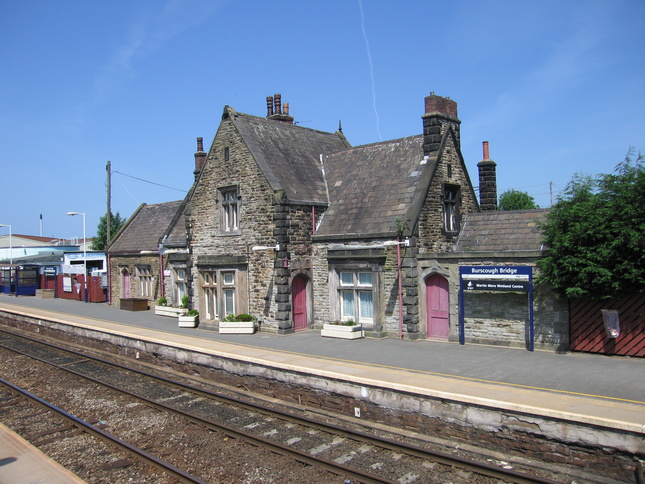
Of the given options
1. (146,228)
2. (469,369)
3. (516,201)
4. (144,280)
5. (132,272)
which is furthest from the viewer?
(516,201)

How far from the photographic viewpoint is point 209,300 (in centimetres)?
2283

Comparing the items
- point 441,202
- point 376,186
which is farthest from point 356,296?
point 441,202

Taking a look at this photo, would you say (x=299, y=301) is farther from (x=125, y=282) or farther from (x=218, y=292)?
(x=125, y=282)

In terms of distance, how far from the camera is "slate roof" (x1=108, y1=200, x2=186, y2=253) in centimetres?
3231

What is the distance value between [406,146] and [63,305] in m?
25.4

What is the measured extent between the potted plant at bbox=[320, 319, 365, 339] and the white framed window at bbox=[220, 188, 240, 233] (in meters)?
5.80

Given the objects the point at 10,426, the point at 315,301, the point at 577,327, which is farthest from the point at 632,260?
the point at 10,426

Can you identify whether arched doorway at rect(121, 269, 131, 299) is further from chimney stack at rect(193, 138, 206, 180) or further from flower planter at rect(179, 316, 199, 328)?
flower planter at rect(179, 316, 199, 328)

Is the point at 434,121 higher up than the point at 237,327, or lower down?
higher up

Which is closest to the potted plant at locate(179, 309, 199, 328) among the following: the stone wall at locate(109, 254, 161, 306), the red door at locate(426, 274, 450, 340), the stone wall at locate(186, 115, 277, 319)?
the stone wall at locate(186, 115, 277, 319)

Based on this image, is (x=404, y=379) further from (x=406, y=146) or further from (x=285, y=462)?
(x=406, y=146)

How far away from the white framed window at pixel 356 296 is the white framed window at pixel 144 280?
51.6ft

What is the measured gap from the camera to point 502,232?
17.9 meters

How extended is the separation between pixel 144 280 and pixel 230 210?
491 inches
